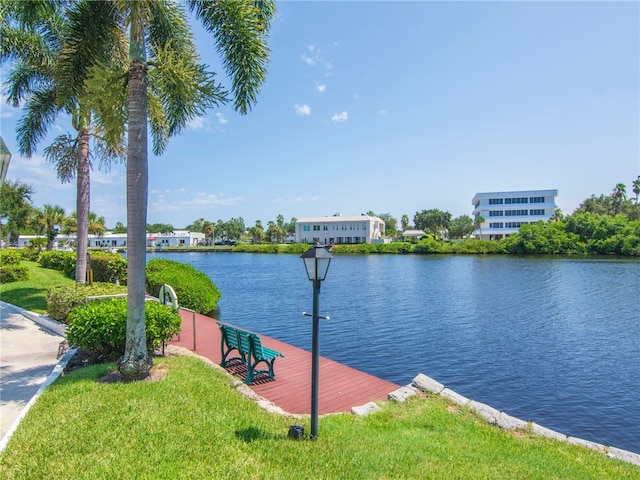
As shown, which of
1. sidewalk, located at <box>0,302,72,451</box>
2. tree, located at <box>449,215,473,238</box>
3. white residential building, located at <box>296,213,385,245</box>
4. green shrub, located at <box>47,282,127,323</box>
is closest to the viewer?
sidewalk, located at <box>0,302,72,451</box>

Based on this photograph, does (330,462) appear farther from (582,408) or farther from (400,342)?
(400,342)

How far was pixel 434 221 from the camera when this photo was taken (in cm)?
10956

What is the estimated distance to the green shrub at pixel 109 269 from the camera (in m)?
18.4

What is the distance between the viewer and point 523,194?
82688 millimetres

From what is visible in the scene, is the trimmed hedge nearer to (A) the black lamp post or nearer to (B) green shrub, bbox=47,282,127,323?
(B) green shrub, bbox=47,282,127,323

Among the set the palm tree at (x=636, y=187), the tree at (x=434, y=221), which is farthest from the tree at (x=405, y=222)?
the palm tree at (x=636, y=187)

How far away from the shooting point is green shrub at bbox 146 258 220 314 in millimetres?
15900

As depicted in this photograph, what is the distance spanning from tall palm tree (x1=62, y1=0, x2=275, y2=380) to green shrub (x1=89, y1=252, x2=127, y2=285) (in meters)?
11.5

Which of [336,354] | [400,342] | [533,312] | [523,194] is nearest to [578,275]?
[533,312]

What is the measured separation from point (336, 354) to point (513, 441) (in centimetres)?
715

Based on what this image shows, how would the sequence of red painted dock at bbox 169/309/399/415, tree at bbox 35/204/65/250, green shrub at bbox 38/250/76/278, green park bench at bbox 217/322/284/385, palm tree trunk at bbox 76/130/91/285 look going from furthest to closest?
1. tree at bbox 35/204/65/250
2. green shrub at bbox 38/250/76/278
3. palm tree trunk at bbox 76/130/91/285
4. green park bench at bbox 217/322/284/385
5. red painted dock at bbox 169/309/399/415

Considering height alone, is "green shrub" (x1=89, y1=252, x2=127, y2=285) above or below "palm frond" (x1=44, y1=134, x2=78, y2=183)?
below

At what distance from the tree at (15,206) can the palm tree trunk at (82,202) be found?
26.6 m

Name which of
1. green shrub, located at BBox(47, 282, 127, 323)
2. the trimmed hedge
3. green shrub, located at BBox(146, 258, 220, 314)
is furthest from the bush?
the trimmed hedge
